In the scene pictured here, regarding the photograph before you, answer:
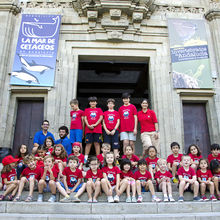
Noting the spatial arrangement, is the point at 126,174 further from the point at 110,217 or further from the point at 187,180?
the point at 110,217

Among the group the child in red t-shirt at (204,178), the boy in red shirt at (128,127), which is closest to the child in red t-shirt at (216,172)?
the child in red t-shirt at (204,178)

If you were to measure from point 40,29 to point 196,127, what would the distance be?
7429 millimetres

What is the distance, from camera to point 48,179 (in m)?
5.05

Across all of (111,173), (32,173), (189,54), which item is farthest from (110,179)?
(189,54)

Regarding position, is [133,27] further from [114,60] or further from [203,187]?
[203,187]

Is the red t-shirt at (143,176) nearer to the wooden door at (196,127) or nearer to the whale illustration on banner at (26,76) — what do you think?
the wooden door at (196,127)

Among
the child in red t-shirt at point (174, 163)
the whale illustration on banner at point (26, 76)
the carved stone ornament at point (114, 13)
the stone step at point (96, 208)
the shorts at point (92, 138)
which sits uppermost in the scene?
the carved stone ornament at point (114, 13)

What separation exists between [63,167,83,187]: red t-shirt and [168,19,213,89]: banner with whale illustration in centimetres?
547

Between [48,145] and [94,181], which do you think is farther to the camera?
[48,145]

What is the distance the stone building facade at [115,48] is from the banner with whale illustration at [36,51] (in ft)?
0.84

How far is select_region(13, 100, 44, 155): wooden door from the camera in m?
8.59

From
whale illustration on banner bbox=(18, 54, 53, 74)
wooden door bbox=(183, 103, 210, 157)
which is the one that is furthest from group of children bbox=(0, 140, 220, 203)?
whale illustration on banner bbox=(18, 54, 53, 74)

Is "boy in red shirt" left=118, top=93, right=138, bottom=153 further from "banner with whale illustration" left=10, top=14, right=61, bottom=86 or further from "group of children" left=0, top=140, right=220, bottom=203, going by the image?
"banner with whale illustration" left=10, top=14, right=61, bottom=86

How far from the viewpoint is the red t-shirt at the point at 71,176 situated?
16.4ft
